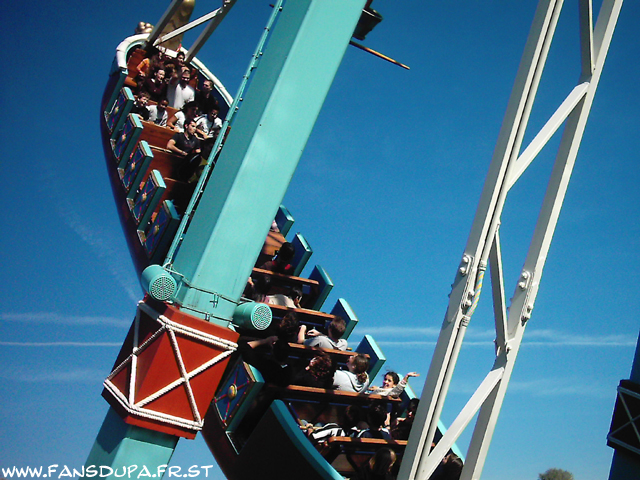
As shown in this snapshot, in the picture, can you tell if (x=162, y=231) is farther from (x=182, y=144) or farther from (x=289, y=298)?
(x=182, y=144)

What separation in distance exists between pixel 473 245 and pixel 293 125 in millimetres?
1228

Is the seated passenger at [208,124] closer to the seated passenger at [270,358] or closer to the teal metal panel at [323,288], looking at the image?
the teal metal panel at [323,288]

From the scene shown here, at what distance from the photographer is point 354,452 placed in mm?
4121

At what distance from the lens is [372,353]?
530cm

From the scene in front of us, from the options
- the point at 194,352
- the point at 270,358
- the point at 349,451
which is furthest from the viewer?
the point at 270,358

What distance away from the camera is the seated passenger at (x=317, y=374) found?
173 inches

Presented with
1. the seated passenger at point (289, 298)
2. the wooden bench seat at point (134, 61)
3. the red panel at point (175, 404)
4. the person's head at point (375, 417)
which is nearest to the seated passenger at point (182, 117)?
the wooden bench seat at point (134, 61)

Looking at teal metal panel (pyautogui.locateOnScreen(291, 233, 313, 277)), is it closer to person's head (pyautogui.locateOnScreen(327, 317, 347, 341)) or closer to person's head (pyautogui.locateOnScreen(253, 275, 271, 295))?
person's head (pyautogui.locateOnScreen(253, 275, 271, 295))

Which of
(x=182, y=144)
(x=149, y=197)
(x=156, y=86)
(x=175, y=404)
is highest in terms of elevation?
(x=156, y=86)

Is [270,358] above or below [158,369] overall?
above

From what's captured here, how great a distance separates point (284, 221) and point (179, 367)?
13.4 feet

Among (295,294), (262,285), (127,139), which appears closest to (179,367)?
(262,285)

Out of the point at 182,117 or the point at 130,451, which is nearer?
the point at 130,451

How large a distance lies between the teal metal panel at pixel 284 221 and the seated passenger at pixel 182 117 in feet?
4.62
